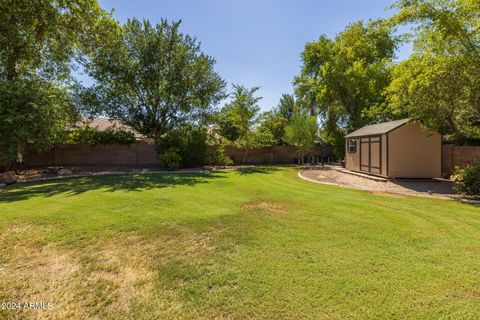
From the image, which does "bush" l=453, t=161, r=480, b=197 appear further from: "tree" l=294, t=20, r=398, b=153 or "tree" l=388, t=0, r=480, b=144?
"tree" l=294, t=20, r=398, b=153

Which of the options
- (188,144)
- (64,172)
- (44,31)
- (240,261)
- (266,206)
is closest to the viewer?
(240,261)

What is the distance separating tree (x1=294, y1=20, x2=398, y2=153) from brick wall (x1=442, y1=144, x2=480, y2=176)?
6.85 meters

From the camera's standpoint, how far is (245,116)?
18.9 metres

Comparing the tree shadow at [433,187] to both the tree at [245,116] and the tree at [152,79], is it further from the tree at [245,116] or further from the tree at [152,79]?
the tree at [152,79]

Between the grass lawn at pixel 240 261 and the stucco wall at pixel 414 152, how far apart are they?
19.3 ft

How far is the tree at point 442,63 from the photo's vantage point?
8.85 metres

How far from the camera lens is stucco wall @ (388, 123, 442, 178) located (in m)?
11.9

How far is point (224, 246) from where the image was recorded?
13.0 ft

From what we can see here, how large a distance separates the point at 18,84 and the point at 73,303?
13221 millimetres

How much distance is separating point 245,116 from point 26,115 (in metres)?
12.5

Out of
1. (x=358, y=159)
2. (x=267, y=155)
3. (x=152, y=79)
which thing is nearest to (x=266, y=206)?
(x=358, y=159)

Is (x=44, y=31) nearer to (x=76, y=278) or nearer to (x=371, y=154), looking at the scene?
(x=76, y=278)

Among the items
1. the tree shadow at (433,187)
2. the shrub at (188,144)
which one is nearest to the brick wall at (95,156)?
the shrub at (188,144)

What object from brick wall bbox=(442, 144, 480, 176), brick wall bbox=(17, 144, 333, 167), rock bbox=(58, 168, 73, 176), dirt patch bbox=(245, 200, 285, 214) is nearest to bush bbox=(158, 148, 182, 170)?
brick wall bbox=(17, 144, 333, 167)
